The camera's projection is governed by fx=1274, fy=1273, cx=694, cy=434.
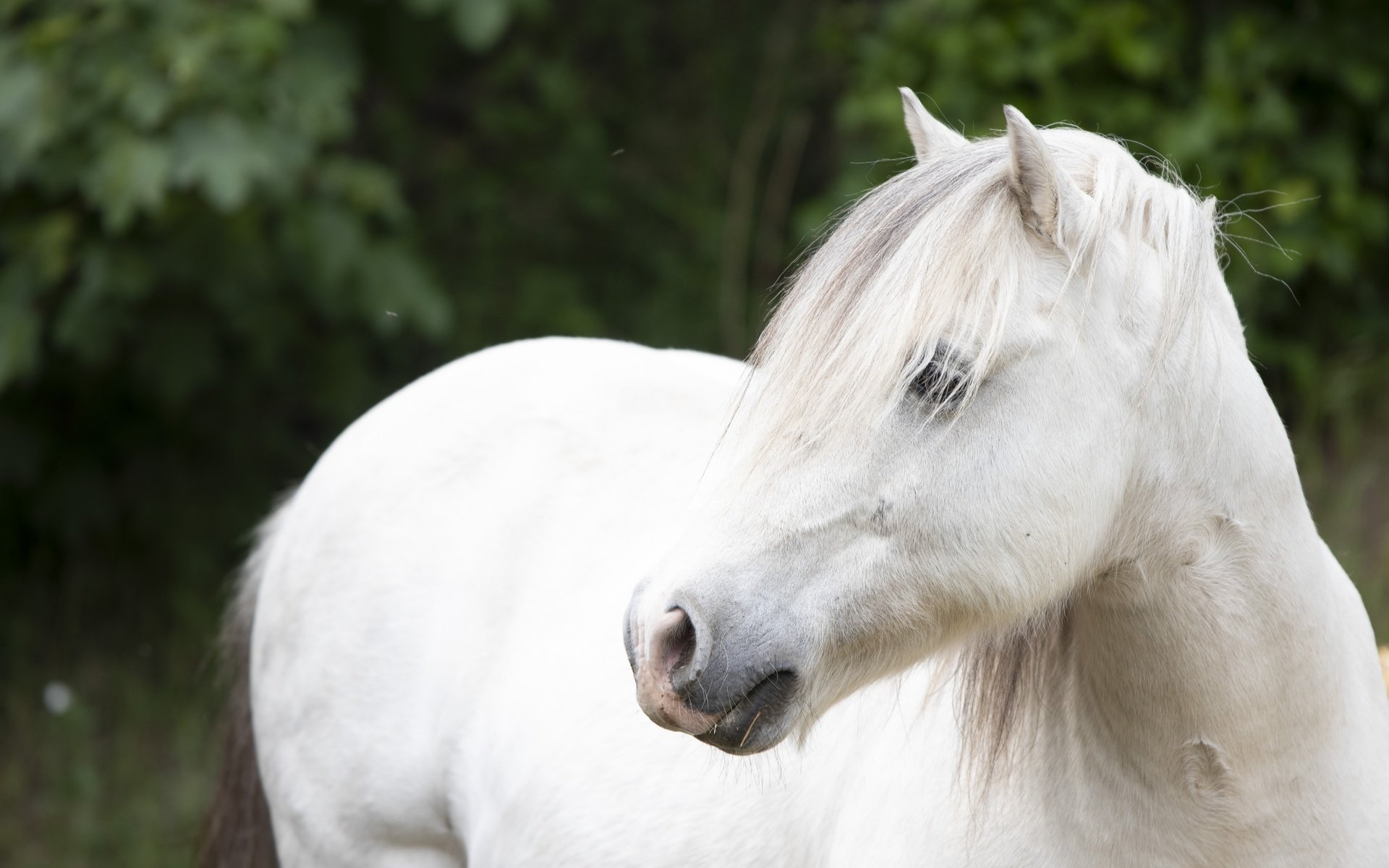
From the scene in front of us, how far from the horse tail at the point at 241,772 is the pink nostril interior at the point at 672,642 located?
1.52 meters

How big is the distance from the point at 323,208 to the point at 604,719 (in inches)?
85.4

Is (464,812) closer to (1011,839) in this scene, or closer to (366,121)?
(1011,839)

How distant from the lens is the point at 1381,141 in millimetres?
4359

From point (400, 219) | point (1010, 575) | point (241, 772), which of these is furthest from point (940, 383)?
point (400, 219)

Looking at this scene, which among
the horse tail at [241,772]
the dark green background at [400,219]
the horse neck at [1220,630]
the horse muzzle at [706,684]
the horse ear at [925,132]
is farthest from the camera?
the dark green background at [400,219]

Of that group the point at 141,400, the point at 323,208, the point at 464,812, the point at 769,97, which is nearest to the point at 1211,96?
the point at 769,97

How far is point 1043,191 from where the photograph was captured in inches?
51.7

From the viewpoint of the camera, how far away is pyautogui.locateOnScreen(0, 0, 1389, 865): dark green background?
3.38m

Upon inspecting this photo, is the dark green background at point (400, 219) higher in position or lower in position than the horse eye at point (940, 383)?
lower

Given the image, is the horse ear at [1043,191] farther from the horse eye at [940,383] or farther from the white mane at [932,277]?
the horse eye at [940,383]

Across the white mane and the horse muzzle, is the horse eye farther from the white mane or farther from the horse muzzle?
the horse muzzle

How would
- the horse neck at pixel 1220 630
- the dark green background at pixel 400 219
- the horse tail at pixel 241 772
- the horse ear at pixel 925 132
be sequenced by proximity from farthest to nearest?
the dark green background at pixel 400 219
the horse tail at pixel 241 772
the horse ear at pixel 925 132
the horse neck at pixel 1220 630

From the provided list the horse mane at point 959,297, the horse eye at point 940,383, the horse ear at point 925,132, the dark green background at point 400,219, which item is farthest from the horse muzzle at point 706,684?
the dark green background at point 400,219

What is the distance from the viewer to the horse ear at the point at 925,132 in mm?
1545
